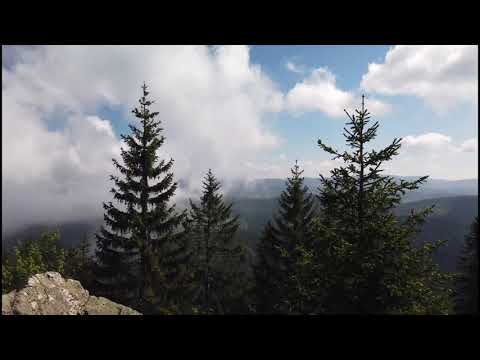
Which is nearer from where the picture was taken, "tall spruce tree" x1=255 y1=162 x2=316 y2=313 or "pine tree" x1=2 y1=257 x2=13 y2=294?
"tall spruce tree" x1=255 y1=162 x2=316 y2=313

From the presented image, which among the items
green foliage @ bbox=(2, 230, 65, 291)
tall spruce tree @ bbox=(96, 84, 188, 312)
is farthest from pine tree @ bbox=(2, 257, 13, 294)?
tall spruce tree @ bbox=(96, 84, 188, 312)

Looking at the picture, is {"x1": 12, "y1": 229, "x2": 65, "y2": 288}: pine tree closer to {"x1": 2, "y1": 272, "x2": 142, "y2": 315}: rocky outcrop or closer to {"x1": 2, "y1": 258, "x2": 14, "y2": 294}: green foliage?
{"x1": 2, "y1": 258, "x2": 14, "y2": 294}: green foliage

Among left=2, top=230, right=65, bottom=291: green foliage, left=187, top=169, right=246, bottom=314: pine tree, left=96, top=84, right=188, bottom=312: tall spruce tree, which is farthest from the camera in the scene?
left=2, top=230, right=65, bottom=291: green foliage

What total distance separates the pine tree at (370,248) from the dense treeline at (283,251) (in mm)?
36

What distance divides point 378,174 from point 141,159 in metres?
13.2

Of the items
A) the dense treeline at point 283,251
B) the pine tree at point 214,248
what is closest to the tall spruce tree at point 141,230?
the dense treeline at point 283,251

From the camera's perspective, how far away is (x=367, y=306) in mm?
8711

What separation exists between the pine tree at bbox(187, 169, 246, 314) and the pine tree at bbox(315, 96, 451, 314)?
1437 centimetres

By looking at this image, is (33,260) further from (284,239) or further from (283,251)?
(283,251)

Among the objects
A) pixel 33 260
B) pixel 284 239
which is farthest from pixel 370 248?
pixel 33 260

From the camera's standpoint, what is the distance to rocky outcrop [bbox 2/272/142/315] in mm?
7090

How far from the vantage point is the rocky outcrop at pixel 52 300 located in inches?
279
